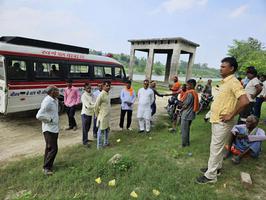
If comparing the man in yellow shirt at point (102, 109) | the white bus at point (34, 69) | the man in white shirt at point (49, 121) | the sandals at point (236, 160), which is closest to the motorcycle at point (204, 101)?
the white bus at point (34, 69)

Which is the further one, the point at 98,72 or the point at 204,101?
the point at 98,72

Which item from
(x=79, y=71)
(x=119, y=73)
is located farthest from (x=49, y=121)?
(x=119, y=73)

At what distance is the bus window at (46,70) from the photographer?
7762 mm

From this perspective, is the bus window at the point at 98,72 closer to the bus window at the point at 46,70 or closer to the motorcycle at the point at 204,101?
the bus window at the point at 46,70

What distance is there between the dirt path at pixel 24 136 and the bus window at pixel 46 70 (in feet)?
5.77

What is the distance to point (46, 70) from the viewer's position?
8.13 metres

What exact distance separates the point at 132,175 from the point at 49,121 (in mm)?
1936

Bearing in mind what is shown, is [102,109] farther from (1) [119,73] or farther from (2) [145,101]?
(1) [119,73]

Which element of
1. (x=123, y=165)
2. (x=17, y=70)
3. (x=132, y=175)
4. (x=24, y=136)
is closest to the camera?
(x=132, y=175)

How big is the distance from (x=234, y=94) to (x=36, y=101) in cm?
709

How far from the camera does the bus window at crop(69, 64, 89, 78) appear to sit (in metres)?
9.22

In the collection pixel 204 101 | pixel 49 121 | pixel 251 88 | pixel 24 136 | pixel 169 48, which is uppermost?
pixel 169 48

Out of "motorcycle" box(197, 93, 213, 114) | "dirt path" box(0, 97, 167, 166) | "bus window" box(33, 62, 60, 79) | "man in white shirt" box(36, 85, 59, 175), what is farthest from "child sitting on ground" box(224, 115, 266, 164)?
"bus window" box(33, 62, 60, 79)

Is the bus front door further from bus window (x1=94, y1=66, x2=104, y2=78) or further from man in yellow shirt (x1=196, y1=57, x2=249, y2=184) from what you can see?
man in yellow shirt (x1=196, y1=57, x2=249, y2=184)
